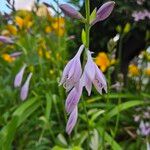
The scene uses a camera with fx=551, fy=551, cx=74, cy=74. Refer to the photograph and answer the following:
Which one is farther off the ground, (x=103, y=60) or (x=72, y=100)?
(x=72, y=100)

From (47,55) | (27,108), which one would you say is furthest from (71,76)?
(47,55)

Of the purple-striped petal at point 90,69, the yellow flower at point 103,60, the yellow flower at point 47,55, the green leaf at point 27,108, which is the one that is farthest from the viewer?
the yellow flower at point 47,55

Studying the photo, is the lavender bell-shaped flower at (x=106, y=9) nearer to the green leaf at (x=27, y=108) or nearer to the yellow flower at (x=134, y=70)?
the green leaf at (x=27, y=108)

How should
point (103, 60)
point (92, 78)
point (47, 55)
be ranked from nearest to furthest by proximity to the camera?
point (92, 78) < point (103, 60) < point (47, 55)

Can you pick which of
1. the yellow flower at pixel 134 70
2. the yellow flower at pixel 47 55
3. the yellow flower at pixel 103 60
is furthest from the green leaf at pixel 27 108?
the yellow flower at pixel 134 70

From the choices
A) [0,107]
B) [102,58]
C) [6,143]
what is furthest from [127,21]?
[6,143]

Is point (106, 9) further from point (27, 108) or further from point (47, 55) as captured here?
point (47, 55)

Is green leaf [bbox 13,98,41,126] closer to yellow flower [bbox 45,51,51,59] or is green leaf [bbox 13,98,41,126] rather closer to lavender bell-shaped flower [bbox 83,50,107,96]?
yellow flower [bbox 45,51,51,59]

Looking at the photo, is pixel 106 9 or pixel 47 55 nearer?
pixel 106 9

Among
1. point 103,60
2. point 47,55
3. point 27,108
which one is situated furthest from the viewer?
point 47,55

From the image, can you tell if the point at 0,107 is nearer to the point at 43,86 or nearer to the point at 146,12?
the point at 43,86

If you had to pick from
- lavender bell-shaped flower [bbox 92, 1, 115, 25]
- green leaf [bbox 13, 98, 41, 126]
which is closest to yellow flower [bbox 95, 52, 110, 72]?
green leaf [bbox 13, 98, 41, 126]
